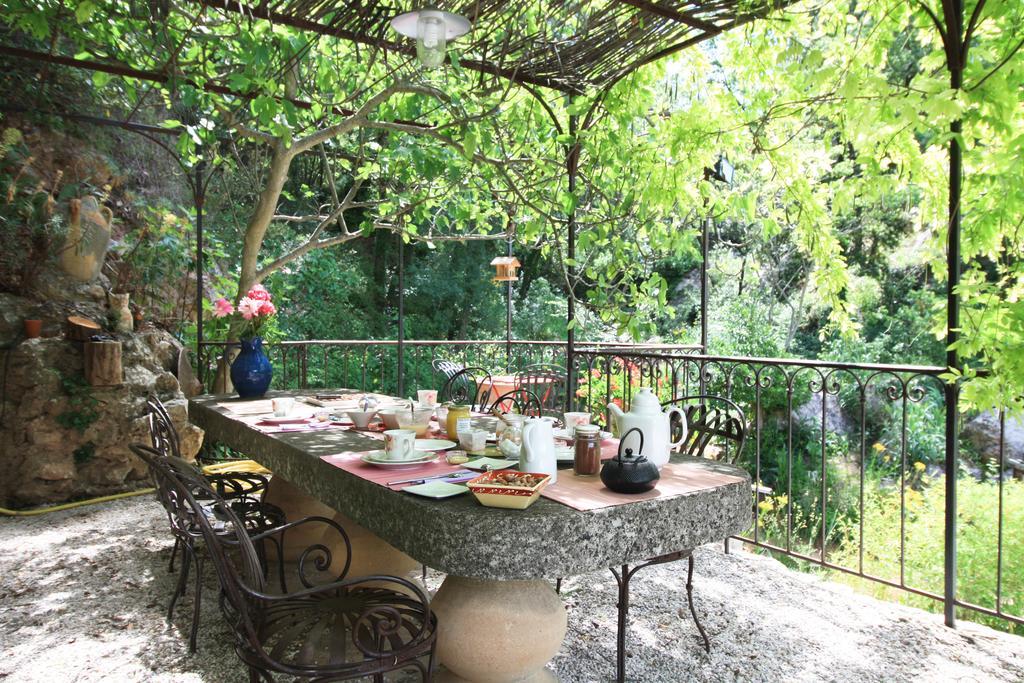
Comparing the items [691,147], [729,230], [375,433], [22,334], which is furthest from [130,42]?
[729,230]

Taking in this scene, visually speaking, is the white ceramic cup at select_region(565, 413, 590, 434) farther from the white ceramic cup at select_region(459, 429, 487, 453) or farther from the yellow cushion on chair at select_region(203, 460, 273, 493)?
the yellow cushion on chair at select_region(203, 460, 273, 493)

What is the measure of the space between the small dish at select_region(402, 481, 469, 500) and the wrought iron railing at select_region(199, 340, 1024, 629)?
1851mm

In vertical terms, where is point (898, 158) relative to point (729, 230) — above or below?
below

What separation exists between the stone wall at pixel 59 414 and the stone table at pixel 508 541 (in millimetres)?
2785

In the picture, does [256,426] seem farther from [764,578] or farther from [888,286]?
[888,286]

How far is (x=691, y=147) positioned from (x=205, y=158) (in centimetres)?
391

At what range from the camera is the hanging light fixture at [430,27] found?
2.22 meters

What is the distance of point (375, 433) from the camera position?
2.51 metres

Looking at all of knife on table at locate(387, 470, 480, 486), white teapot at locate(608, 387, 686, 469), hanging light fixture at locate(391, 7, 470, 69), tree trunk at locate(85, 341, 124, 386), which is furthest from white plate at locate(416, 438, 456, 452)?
tree trunk at locate(85, 341, 124, 386)

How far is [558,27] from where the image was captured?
3.11 metres

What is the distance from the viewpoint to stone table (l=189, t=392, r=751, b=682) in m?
1.44

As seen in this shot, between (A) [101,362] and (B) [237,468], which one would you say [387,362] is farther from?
(B) [237,468]

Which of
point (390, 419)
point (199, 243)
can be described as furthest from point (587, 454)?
point (199, 243)

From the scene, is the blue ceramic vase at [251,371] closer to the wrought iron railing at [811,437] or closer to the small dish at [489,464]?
the wrought iron railing at [811,437]
